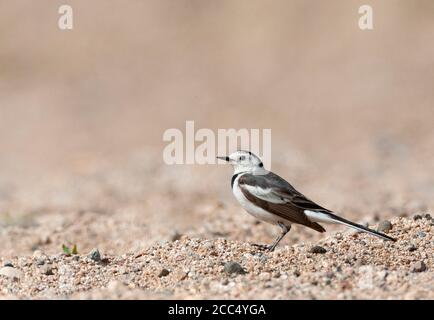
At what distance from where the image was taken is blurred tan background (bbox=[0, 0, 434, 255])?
44.9 feet

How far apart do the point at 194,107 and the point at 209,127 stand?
99.9 inches

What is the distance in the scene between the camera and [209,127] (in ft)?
71.8

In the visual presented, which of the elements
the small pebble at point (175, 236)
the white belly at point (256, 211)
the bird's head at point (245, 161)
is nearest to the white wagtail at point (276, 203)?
the white belly at point (256, 211)

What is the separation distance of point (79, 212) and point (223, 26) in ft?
57.2

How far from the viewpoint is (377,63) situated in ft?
86.6

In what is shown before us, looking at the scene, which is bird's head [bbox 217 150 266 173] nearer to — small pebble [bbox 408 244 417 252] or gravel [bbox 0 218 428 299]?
gravel [bbox 0 218 428 299]

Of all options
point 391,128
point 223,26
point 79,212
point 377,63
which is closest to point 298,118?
point 391,128

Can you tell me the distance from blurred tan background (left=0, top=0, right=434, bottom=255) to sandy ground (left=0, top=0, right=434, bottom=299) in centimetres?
6

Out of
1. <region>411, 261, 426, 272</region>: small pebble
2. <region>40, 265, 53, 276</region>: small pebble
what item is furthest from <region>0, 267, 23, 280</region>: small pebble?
<region>411, 261, 426, 272</region>: small pebble

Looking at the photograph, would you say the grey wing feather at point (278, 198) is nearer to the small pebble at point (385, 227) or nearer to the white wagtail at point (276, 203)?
the white wagtail at point (276, 203)

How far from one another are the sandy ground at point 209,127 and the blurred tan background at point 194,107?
0.20 ft

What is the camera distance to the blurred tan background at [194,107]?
44.9 feet

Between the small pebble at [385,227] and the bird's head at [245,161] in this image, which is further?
the bird's head at [245,161]
